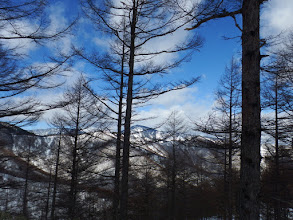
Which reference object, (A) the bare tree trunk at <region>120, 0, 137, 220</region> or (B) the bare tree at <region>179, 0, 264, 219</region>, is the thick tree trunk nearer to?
(B) the bare tree at <region>179, 0, 264, 219</region>

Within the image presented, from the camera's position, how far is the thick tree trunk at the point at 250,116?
318 cm

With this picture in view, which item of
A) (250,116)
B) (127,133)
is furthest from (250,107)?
(127,133)

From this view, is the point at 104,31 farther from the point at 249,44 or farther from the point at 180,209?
the point at 180,209

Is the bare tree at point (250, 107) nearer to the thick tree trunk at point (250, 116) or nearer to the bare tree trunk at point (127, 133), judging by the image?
the thick tree trunk at point (250, 116)

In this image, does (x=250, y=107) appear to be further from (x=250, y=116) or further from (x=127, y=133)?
(x=127, y=133)

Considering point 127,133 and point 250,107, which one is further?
point 127,133

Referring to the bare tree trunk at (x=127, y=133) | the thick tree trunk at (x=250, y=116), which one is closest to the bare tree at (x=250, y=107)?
the thick tree trunk at (x=250, y=116)

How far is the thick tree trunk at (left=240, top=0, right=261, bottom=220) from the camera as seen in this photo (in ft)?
10.4

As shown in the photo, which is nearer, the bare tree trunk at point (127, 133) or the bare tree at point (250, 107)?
the bare tree at point (250, 107)

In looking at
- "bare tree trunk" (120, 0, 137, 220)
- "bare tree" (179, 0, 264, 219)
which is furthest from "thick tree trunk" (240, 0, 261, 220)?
"bare tree trunk" (120, 0, 137, 220)

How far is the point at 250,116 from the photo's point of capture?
3.34 metres

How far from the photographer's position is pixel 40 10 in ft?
15.5

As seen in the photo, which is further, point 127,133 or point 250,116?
point 127,133

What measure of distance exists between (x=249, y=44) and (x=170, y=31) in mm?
3772
